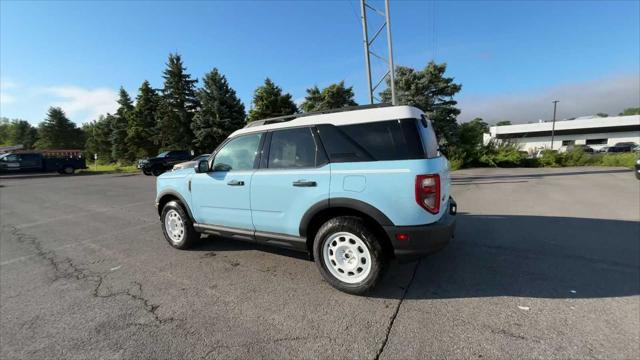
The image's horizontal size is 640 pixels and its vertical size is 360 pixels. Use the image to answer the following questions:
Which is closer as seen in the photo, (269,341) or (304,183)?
(269,341)

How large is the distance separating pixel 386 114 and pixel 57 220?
9057mm

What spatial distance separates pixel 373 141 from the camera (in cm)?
285

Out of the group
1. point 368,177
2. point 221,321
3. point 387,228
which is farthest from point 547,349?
point 221,321

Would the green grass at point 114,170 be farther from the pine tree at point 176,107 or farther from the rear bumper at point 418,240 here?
the rear bumper at point 418,240

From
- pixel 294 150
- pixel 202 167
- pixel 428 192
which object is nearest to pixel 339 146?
pixel 294 150

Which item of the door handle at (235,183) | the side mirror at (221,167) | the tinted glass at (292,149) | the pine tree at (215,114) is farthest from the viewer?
the pine tree at (215,114)

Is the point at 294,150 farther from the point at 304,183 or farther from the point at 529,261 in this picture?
the point at 529,261

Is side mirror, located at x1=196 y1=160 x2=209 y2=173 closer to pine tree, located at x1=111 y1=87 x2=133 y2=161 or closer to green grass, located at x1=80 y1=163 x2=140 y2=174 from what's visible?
green grass, located at x1=80 y1=163 x2=140 y2=174

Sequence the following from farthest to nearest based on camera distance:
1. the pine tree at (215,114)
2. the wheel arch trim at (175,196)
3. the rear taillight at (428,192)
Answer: the pine tree at (215,114) → the wheel arch trim at (175,196) → the rear taillight at (428,192)

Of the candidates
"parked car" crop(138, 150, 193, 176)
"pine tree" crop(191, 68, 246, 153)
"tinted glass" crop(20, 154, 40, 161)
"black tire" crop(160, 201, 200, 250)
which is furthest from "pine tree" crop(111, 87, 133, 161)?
"black tire" crop(160, 201, 200, 250)

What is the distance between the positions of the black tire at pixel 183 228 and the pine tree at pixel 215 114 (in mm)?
24852

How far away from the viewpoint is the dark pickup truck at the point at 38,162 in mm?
24697

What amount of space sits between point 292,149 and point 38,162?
116 ft

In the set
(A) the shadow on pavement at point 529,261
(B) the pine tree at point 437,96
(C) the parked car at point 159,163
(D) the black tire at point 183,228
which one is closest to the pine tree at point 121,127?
(C) the parked car at point 159,163
